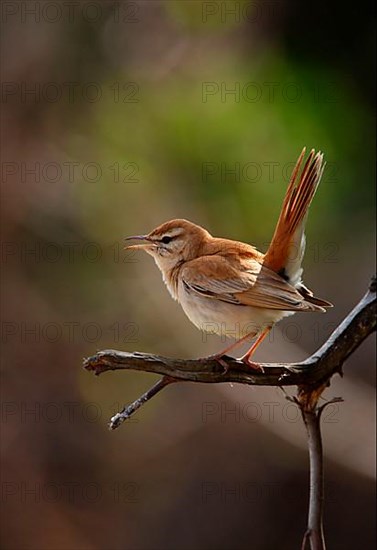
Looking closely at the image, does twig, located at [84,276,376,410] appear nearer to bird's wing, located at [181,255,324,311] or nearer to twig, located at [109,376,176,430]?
twig, located at [109,376,176,430]

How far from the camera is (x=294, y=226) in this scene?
3045mm

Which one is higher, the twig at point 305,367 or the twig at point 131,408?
the twig at point 305,367

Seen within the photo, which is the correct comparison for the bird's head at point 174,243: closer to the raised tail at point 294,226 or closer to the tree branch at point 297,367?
the raised tail at point 294,226

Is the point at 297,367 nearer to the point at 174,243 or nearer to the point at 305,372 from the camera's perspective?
the point at 305,372

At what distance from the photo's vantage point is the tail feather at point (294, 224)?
2.93 m

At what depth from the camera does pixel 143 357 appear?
2096 millimetres

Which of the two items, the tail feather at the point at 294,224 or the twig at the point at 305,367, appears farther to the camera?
the tail feather at the point at 294,224

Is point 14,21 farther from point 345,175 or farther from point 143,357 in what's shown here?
point 143,357

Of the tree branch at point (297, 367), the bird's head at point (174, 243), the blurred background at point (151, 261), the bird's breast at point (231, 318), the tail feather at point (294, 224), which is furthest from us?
the blurred background at point (151, 261)

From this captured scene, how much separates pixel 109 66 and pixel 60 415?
2.35 metres

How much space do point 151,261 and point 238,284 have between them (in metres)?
2.78

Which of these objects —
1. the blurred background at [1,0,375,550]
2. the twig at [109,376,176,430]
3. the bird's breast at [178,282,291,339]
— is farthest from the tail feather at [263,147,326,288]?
the blurred background at [1,0,375,550]

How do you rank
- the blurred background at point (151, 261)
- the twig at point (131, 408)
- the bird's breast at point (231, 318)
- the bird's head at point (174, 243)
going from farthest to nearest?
1. the blurred background at point (151, 261)
2. the bird's head at point (174, 243)
3. the bird's breast at point (231, 318)
4. the twig at point (131, 408)

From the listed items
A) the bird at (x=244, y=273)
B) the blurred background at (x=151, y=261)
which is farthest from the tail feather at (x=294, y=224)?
the blurred background at (x=151, y=261)
